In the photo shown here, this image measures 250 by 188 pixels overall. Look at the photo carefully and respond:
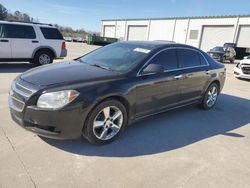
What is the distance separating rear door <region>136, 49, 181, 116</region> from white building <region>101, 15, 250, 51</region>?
1323 inches

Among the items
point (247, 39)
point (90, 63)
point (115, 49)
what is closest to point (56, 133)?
point (90, 63)

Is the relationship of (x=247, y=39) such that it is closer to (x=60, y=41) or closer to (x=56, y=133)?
(x=60, y=41)

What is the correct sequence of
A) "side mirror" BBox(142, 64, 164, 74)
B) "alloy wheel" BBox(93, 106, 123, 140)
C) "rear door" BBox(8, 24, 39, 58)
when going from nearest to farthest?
"alloy wheel" BBox(93, 106, 123, 140) → "side mirror" BBox(142, 64, 164, 74) → "rear door" BBox(8, 24, 39, 58)

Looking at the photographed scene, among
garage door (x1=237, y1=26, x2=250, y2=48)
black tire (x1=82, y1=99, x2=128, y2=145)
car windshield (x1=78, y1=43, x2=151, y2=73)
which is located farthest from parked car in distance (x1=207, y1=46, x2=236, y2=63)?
black tire (x1=82, y1=99, x2=128, y2=145)

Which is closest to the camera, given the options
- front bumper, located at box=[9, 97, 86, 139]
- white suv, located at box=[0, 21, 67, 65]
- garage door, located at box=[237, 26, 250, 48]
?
front bumper, located at box=[9, 97, 86, 139]

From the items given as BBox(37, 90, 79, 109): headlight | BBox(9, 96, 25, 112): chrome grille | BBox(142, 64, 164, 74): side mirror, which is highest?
BBox(142, 64, 164, 74): side mirror

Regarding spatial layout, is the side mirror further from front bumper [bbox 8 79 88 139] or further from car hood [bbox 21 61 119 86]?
front bumper [bbox 8 79 88 139]

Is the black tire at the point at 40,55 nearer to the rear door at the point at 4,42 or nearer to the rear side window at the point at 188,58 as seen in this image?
the rear door at the point at 4,42

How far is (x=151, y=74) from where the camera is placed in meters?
4.34

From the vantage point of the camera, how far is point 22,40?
975 centimetres

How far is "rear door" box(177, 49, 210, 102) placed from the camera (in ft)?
16.8

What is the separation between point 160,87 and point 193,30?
1562 inches

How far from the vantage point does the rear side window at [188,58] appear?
511cm

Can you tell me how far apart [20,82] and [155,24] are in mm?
46819
